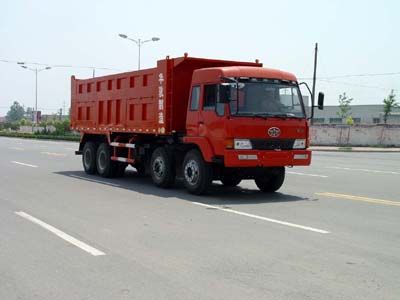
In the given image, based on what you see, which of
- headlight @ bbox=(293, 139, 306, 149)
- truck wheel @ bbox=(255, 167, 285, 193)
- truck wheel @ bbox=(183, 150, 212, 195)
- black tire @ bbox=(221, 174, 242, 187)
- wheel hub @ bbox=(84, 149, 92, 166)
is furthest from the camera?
wheel hub @ bbox=(84, 149, 92, 166)

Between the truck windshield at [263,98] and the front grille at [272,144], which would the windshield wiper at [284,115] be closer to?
the truck windshield at [263,98]

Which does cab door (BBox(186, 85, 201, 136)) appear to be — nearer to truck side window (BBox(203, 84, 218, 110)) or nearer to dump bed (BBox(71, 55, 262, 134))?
truck side window (BBox(203, 84, 218, 110))

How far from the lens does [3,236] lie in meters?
8.17

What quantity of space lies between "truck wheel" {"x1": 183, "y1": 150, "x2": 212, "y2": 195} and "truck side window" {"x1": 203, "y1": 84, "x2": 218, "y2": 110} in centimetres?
107

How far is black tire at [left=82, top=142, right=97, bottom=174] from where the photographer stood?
17.8m

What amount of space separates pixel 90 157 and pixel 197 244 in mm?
10940

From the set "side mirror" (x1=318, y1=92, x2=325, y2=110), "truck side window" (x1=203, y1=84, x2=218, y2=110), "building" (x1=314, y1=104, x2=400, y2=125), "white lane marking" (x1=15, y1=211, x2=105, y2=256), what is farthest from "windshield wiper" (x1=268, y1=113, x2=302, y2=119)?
"building" (x1=314, y1=104, x2=400, y2=125)

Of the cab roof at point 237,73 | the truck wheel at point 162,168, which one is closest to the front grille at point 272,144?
the cab roof at point 237,73

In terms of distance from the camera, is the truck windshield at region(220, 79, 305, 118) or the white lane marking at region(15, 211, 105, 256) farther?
the truck windshield at region(220, 79, 305, 118)

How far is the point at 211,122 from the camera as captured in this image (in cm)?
1218

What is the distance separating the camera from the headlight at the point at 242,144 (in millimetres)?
11836

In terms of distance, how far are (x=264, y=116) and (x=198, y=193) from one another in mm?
2239

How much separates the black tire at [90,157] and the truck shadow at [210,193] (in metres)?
1.15

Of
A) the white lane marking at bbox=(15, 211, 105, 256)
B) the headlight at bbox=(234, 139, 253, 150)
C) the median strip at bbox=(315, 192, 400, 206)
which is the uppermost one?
the headlight at bbox=(234, 139, 253, 150)
